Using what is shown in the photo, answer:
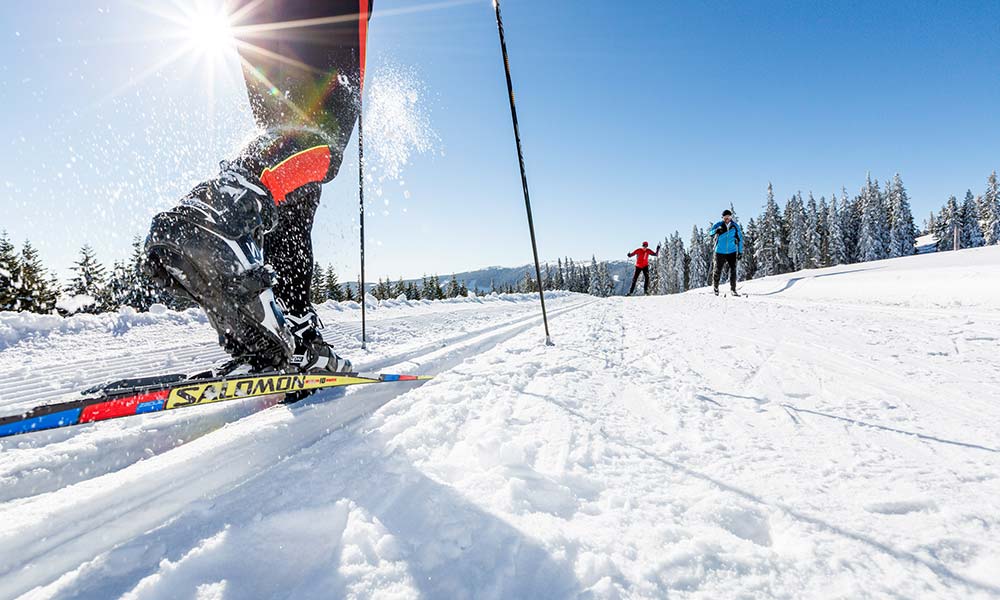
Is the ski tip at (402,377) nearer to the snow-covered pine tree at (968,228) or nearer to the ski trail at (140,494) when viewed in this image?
the ski trail at (140,494)

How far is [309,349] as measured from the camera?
185 cm

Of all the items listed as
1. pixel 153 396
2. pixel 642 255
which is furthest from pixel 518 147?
pixel 642 255

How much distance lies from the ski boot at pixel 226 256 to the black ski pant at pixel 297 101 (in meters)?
0.12

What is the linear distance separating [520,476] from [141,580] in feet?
2.34

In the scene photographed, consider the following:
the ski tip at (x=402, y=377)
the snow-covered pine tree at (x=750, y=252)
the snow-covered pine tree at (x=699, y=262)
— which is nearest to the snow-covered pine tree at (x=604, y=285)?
the snow-covered pine tree at (x=699, y=262)

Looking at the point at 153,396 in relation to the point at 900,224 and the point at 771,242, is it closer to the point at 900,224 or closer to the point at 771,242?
the point at 771,242

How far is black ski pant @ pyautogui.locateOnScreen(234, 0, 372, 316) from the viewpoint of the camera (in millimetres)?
1663

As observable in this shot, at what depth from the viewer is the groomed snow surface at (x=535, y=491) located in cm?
67

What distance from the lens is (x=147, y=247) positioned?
1354mm

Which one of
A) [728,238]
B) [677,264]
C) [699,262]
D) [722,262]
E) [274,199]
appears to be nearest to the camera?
[274,199]

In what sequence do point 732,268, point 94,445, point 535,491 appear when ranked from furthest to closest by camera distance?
point 732,268, point 94,445, point 535,491

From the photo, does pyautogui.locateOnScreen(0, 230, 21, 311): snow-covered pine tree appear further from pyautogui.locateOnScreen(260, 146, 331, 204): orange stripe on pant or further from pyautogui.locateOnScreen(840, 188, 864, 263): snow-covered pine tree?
pyautogui.locateOnScreen(840, 188, 864, 263): snow-covered pine tree

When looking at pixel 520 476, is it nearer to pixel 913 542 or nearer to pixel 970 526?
pixel 913 542

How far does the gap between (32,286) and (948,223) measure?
9045 cm
